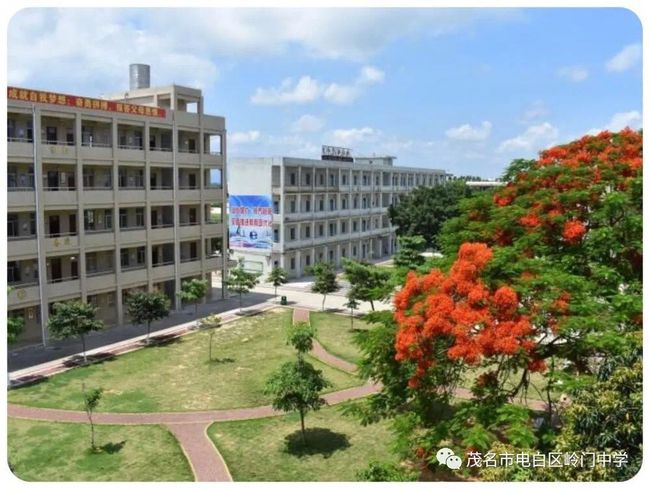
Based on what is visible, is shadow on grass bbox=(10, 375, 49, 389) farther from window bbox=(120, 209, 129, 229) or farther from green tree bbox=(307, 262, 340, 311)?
green tree bbox=(307, 262, 340, 311)

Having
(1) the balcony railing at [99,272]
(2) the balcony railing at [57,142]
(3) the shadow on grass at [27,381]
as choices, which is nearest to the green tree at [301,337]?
(3) the shadow on grass at [27,381]

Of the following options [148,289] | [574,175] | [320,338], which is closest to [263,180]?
[148,289]

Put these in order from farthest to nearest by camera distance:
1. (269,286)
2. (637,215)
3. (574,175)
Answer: (269,286) → (574,175) → (637,215)

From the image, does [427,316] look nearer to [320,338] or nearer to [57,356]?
[320,338]

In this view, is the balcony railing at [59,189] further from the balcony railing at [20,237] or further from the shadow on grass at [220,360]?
the shadow on grass at [220,360]

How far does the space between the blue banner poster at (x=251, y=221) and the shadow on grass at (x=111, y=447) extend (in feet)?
85.3

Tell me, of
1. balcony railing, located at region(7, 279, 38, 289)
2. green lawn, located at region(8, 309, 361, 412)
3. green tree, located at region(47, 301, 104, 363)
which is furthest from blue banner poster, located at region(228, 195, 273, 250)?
green tree, located at region(47, 301, 104, 363)

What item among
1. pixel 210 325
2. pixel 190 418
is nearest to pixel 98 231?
pixel 210 325

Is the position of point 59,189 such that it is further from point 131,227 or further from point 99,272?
point 131,227

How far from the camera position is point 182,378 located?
68.1 feet

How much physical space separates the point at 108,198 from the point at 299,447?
16.3 m

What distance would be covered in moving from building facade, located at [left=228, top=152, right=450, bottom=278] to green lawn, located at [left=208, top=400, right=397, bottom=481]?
24.6 m
